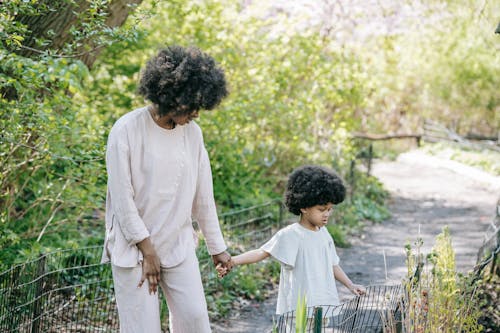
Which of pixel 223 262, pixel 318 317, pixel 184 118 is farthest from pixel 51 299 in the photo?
pixel 318 317

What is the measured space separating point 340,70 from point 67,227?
16.7 ft

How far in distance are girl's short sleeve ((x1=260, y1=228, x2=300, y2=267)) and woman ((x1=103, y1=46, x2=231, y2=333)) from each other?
651 millimetres

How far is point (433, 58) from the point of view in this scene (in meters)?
18.9

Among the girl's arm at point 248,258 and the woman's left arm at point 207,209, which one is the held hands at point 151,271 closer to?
the woman's left arm at point 207,209

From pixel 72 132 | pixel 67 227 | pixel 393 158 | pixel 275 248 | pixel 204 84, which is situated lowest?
pixel 393 158

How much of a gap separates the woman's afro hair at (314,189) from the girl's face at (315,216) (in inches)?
1.0

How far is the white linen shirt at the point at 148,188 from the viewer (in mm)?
3139

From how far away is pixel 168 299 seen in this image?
340cm

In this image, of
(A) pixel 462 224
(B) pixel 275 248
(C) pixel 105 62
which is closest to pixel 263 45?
(C) pixel 105 62

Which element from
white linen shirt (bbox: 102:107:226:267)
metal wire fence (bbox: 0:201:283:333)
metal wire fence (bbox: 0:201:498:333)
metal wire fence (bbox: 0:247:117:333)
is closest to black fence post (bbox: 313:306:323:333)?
metal wire fence (bbox: 0:201:498:333)

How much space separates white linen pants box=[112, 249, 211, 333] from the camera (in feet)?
10.5

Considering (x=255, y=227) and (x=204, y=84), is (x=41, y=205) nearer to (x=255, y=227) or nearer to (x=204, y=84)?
(x=255, y=227)

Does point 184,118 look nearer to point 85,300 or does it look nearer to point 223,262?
point 223,262

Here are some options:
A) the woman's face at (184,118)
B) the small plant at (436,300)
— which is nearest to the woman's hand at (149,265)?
the woman's face at (184,118)
